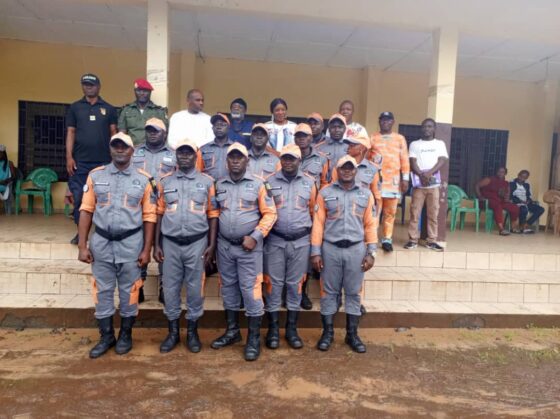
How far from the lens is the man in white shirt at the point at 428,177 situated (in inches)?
219

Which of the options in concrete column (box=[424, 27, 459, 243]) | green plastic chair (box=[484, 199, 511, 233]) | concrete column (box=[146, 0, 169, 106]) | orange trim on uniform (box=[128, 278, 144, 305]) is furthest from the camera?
green plastic chair (box=[484, 199, 511, 233])

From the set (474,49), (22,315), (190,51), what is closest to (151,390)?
(22,315)

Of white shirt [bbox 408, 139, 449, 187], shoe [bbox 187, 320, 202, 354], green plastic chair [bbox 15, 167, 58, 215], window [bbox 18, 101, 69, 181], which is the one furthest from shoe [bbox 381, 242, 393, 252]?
window [bbox 18, 101, 69, 181]

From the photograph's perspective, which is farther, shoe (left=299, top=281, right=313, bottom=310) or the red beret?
the red beret

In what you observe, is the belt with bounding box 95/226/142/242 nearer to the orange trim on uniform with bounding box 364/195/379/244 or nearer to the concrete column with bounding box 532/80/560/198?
the orange trim on uniform with bounding box 364/195/379/244

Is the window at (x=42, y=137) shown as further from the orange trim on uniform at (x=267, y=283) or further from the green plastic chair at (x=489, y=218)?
the green plastic chair at (x=489, y=218)

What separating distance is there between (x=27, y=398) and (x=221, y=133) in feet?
8.57

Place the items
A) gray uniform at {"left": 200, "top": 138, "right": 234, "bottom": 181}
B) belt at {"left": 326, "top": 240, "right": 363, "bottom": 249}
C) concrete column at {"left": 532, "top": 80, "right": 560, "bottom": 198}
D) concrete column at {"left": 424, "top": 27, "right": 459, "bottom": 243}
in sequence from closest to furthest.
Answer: belt at {"left": 326, "top": 240, "right": 363, "bottom": 249} → gray uniform at {"left": 200, "top": 138, "right": 234, "bottom": 181} → concrete column at {"left": 424, "top": 27, "right": 459, "bottom": 243} → concrete column at {"left": 532, "top": 80, "right": 560, "bottom": 198}

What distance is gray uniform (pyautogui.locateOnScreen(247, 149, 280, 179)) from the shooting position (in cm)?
400

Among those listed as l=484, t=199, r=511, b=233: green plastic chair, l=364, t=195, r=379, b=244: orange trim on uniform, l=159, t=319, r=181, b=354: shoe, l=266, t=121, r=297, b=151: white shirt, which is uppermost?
l=266, t=121, r=297, b=151: white shirt

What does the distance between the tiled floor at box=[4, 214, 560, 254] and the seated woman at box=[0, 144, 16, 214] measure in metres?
0.31

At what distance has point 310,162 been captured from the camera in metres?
4.32

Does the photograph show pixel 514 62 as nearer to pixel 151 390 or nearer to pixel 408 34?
pixel 408 34

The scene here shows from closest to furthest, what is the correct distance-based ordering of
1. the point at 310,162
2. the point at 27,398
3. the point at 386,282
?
the point at 27,398 < the point at 310,162 < the point at 386,282
